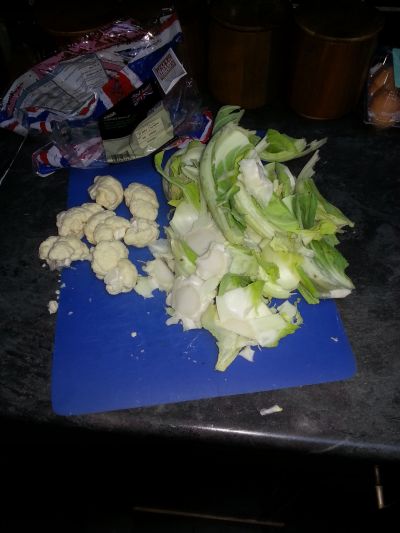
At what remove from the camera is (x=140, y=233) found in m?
0.99

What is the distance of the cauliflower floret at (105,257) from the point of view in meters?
0.94

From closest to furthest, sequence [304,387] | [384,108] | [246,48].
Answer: [304,387] < [246,48] < [384,108]

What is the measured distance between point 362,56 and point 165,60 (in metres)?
0.56

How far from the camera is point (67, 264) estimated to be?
98cm

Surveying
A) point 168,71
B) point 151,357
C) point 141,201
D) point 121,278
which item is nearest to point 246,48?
point 168,71

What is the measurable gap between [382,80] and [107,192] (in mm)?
913

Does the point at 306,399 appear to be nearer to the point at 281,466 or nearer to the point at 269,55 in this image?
the point at 281,466

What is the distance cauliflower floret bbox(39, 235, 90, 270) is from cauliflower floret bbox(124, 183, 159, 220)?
6.4 inches

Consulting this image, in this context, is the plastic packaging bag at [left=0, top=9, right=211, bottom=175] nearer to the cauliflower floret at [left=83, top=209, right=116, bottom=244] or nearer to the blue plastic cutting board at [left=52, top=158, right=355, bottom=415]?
the cauliflower floret at [left=83, top=209, right=116, bottom=244]

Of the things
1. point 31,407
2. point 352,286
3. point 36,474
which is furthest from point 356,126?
point 36,474

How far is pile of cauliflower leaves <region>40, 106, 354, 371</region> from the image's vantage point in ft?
2.76

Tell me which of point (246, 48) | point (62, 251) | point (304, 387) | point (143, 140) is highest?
point (246, 48)

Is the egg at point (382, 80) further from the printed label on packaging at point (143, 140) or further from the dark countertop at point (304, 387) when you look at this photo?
the printed label on packaging at point (143, 140)

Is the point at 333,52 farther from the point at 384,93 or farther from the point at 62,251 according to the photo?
the point at 62,251
